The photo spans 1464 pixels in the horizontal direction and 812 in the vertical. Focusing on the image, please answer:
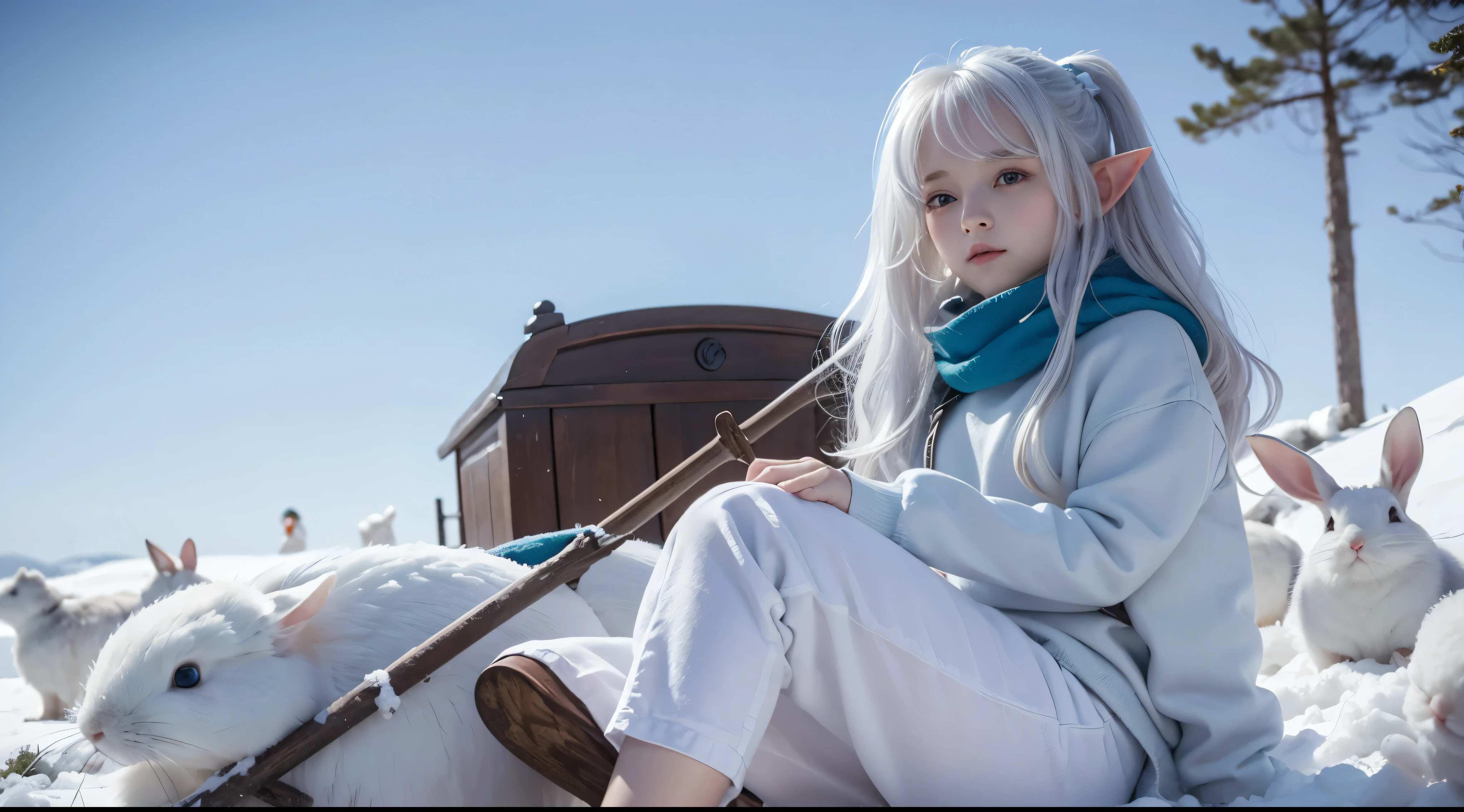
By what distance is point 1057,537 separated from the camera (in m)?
1.02

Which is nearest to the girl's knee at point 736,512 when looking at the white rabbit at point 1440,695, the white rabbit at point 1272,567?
the white rabbit at point 1440,695

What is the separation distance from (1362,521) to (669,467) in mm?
1676

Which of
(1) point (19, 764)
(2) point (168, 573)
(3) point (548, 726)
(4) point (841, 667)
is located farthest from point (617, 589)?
(2) point (168, 573)

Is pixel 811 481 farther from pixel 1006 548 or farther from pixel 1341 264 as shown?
pixel 1341 264

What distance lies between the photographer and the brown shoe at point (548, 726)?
37.2 inches

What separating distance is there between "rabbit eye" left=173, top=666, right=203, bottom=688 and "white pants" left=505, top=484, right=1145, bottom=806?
0.45 metres

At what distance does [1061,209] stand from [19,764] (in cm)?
210

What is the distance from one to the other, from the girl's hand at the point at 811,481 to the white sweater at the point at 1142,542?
2cm

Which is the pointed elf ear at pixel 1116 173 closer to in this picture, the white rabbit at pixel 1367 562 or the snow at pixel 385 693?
the white rabbit at pixel 1367 562

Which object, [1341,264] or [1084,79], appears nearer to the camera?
[1084,79]

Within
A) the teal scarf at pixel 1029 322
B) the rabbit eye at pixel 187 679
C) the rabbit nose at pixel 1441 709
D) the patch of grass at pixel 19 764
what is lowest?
the patch of grass at pixel 19 764

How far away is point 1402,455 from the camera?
1726 millimetres

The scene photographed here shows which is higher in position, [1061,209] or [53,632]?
[1061,209]

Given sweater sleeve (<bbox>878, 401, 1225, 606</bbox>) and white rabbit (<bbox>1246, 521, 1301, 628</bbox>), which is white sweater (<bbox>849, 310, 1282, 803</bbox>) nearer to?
sweater sleeve (<bbox>878, 401, 1225, 606</bbox>)
